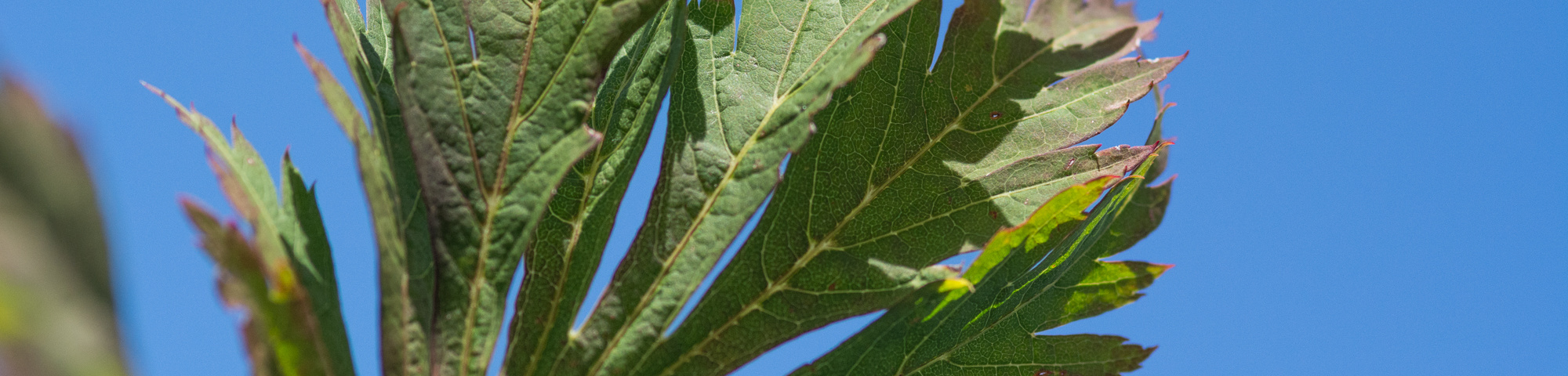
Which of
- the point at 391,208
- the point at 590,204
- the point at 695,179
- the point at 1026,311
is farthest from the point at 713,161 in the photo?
the point at 1026,311

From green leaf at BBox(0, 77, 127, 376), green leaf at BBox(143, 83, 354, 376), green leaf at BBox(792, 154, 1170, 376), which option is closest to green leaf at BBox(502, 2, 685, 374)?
green leaf at BBox(143, 83, 354, 376)

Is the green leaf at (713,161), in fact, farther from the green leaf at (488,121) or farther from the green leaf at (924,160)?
the green leaf at (488,121)

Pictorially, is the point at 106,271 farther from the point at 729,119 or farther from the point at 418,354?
the point at 729,119

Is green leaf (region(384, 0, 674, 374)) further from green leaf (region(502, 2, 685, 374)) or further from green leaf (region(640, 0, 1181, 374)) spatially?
green leaf (region(640, 0, 1181, 374))

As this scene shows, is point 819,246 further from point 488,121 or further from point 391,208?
point 391,208

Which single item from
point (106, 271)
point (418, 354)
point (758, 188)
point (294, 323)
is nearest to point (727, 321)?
point (758, 188)

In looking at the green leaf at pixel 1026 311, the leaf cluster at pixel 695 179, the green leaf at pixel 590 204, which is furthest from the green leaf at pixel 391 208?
the green leaf at pixel 1026 311
